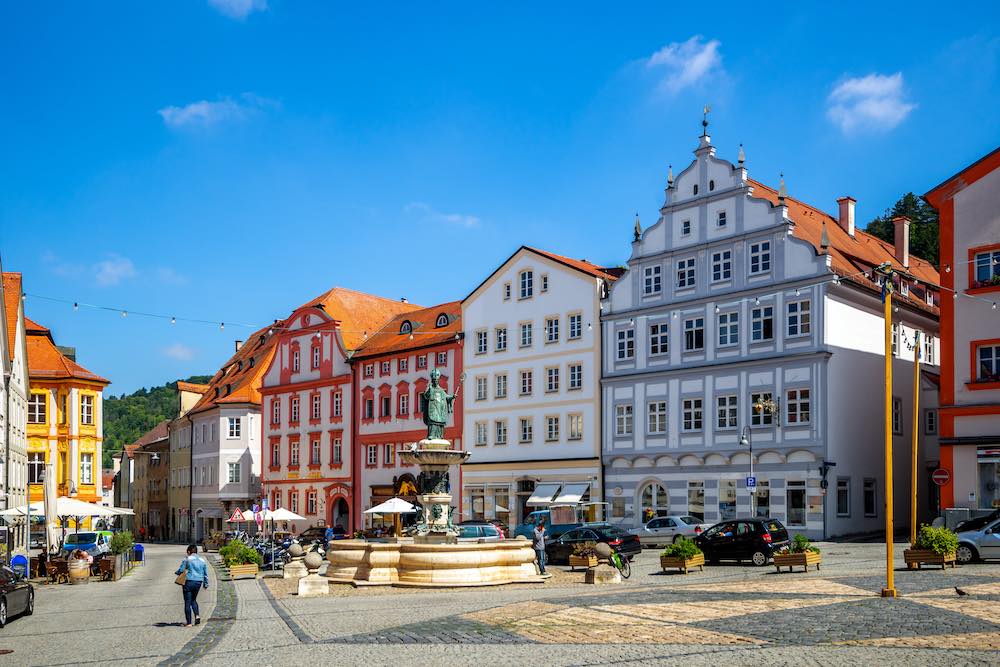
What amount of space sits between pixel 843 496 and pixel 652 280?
531 inches

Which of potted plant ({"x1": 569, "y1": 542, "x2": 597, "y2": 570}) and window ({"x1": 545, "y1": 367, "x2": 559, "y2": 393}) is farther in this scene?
window ({"x1": 545, "y1": 367, "x2": 559, "y2": 393})

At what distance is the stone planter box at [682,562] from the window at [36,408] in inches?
1861

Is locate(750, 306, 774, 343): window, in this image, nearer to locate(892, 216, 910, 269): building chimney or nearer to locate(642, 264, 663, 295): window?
locate(642, 264, 663, 295): window

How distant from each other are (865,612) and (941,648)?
4.04 metres

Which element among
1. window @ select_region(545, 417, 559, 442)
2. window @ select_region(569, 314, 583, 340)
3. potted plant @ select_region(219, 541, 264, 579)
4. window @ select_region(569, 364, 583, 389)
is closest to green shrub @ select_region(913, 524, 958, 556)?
potted plant @ select_region(219, 541, 264, 579)

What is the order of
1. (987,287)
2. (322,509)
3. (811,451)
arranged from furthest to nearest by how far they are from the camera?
(322,509), (811,451), (987,287)

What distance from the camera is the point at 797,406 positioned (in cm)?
4778

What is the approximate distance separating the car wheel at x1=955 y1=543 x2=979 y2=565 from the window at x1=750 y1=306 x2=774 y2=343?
18851mm

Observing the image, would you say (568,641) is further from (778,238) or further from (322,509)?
(322,509)

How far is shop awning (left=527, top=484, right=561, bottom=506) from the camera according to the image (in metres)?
56.7

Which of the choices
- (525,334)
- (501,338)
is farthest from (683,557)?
(501,338)

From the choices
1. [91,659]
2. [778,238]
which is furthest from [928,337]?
[91,659]

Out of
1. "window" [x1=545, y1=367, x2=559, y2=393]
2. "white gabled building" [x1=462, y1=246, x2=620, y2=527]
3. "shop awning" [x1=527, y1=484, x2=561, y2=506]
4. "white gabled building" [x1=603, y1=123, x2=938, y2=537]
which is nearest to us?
"white gabled building" [x1=603, y1=123, x2=938, y2=537]

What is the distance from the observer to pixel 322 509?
72500 millimetres
